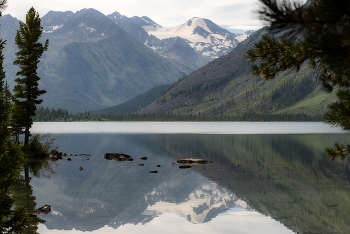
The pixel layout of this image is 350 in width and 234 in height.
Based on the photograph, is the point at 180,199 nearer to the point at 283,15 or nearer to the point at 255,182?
the point at 255,182

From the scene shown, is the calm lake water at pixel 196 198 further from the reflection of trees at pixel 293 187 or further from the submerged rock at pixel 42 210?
the submerged rock at pixel 42 210

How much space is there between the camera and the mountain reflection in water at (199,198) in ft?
81.5

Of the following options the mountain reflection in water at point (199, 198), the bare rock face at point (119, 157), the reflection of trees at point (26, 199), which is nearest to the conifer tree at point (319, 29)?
the mountain reflection in water at point (199, 198)

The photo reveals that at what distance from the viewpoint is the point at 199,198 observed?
34.4 meters

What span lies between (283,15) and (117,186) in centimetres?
3260

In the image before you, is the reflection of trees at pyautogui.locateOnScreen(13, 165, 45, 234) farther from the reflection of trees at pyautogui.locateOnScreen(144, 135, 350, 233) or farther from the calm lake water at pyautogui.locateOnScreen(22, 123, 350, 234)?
the reflection of trees at pyautogui.locateOnScreen(144, 135, 350, 233)

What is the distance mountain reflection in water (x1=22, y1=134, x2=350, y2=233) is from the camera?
81.5ft

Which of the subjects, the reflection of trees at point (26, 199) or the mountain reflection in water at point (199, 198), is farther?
the mountain reflection in water at point (199, 198)

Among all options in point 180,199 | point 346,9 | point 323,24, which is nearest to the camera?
point 346,9

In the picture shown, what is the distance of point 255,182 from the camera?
41.4 metres

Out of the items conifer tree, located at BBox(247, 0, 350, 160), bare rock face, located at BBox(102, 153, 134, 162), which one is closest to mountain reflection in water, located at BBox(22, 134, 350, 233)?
bare rock face, located at BBox(102, 153, 134, 162)

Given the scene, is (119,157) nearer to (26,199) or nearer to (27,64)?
(27,64)

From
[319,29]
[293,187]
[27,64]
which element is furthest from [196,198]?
[27,64]

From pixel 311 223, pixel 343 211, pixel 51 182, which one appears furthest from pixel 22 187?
pixel 343 211
